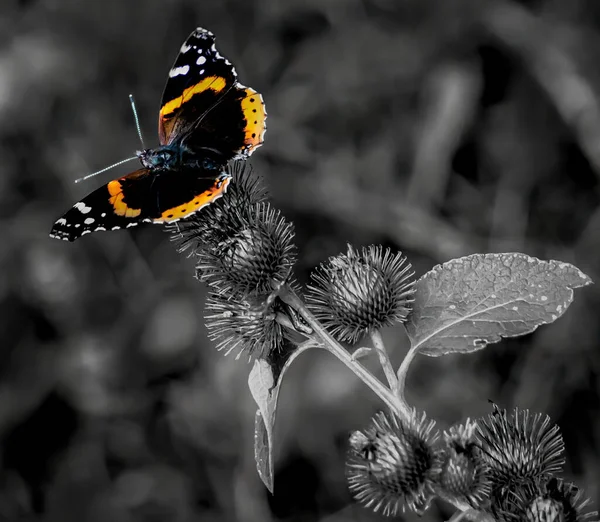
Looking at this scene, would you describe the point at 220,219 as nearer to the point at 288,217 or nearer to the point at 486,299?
the point at 486,299

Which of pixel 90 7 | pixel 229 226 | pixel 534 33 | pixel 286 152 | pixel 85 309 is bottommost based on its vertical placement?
pixel 85 309

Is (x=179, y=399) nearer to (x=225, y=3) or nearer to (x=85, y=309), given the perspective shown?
(x=85, y=309)

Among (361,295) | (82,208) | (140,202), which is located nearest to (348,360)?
(361,295)

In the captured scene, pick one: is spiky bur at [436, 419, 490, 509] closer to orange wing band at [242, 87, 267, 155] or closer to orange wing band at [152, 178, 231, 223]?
orange wing band at [152, 178, 231, 223]

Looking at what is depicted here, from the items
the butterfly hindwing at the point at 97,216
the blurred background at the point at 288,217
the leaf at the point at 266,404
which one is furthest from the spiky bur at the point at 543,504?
the blurred background at the point at 288,217

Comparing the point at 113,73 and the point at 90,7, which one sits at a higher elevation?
the point at 90,7

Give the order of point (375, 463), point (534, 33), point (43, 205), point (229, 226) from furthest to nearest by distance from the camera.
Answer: point (534, 33), point (43, 205), point (229, 226), point (375, 463)

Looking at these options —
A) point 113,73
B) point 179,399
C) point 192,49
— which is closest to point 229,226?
point 192,49
